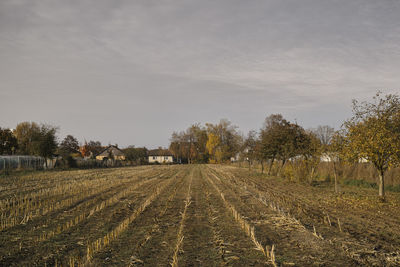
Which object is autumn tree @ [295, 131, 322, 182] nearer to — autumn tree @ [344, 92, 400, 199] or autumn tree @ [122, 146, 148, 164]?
autumn tree @ [344, 92, 400, 199]

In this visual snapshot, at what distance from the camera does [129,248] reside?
7.22 metres

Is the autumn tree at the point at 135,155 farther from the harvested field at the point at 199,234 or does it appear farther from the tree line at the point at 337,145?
the harvested field at the point at 199,234

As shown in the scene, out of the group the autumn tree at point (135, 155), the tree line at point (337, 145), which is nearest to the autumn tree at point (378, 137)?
the tree line at point (337, 145)

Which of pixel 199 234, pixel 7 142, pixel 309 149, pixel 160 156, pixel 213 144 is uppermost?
pixel 213 144

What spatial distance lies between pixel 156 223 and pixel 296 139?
19.3 metres

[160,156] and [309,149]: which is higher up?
[309,149]

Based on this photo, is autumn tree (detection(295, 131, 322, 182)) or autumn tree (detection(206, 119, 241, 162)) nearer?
autumn tree (detection(295, 131, 322, 182))

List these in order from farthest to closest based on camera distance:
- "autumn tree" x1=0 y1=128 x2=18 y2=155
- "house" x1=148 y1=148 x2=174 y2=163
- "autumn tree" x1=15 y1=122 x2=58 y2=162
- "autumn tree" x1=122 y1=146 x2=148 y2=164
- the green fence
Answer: "house" x1=148 y1=148 x2=174 y2=163
"autumn tree" x1=122 y1=146 x2=148 y2=164
"autumn tree" x1=0 y1=128 x2=18 y2=155
"autumn tree" x1=15 y1=122 x2=58 y2=162
the green fence

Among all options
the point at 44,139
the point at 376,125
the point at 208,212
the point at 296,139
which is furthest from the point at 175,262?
the point at 44,139

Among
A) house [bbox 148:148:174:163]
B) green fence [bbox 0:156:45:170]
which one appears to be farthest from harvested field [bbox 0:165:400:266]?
house [bbox 148:148:174:163]

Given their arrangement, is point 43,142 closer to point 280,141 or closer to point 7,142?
point 7,142

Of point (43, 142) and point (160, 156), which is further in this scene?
point (160, 156)

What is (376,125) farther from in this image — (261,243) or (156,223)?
(156,223)

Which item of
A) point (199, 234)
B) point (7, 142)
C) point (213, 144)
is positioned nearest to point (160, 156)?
point (213, 144)
